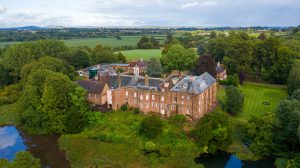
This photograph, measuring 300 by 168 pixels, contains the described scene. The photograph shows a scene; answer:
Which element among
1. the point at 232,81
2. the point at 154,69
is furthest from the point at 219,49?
the point at 154,69

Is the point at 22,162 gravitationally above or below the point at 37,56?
below

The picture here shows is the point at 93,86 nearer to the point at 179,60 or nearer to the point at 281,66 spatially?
the point at 179,60

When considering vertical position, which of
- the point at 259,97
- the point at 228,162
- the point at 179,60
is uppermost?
the point at 179,60

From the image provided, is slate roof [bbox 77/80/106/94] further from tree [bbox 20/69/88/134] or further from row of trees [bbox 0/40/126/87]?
row of trees [bbox 0/40/126/87]

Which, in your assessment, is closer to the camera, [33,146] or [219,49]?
[33,146]

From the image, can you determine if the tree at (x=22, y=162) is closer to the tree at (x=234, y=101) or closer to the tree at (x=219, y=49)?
the tree at (x=234, y=101)

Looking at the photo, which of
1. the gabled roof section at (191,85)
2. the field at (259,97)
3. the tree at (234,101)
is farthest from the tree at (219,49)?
the gabled roof section at (191,85)

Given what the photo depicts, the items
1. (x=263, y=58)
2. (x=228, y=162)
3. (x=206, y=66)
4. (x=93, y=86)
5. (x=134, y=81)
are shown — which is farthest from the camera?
(x=263, y=58)
